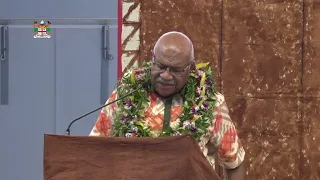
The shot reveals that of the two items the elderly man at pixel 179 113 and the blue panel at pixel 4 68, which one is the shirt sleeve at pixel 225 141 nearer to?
the elderly man at pixel 179 113

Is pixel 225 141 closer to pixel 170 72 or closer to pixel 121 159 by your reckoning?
pixel 170 72

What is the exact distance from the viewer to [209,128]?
217 cm

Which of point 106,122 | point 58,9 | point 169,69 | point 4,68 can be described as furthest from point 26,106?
point 169,69

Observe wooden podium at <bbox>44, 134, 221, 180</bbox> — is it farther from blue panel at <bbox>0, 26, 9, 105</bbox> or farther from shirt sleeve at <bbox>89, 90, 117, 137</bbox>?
blue panel at <bbox>0, 26, 9, 105</bbox>

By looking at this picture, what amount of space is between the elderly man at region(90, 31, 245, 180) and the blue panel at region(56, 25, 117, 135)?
2.31 m

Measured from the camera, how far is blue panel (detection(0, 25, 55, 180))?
15.1 ft

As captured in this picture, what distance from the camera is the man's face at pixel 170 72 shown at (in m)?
2.04

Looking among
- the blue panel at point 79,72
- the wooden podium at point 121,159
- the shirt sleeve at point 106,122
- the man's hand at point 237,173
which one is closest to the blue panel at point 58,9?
the blue panel at point 79,72

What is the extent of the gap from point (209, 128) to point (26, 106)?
2.72 m

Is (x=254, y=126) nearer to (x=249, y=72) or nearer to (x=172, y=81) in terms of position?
(x=249, y=72)

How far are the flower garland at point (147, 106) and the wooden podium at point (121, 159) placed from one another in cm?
20

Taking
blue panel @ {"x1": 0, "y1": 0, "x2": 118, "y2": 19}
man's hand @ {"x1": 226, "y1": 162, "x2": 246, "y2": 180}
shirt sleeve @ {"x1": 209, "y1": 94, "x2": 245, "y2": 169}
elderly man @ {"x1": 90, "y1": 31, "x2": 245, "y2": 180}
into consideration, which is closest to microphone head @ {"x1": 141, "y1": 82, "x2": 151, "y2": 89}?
elderly man @ {"x1": 90, "y1": 31, "x2": 245, "y2": 180}

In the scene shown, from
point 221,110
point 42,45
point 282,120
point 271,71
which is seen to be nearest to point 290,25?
point 271,71

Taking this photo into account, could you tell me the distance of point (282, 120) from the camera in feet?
11.1
